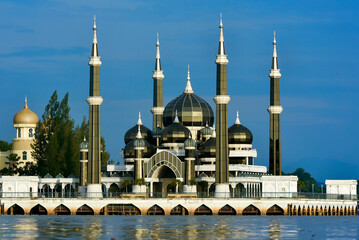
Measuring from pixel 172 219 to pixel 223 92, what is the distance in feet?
67.2

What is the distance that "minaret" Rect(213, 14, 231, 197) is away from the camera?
376ft

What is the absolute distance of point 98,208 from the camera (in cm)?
11144

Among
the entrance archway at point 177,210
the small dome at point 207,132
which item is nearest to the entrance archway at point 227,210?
the entrance archway at point 177,210

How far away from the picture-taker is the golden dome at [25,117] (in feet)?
534

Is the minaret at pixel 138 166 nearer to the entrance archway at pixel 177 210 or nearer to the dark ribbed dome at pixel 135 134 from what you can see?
the dark ribbed dome at pixel 135 134

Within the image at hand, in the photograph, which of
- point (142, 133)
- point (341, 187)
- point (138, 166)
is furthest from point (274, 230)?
point (142, 133)

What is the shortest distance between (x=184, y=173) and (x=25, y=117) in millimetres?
47227

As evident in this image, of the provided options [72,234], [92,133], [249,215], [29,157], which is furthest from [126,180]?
[72,234]

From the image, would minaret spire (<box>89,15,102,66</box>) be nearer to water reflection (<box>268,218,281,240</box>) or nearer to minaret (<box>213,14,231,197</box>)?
minaret (<box>213,14,231,197</box>)

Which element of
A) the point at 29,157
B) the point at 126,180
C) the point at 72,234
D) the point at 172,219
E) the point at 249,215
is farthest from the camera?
the point at 29,157

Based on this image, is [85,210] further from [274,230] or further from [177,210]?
[274,230]

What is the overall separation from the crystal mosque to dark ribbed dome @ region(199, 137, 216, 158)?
0.13 metres

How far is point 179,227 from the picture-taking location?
86438 mm

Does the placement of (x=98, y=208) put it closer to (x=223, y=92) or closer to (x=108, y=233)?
(x=223, y=92)
